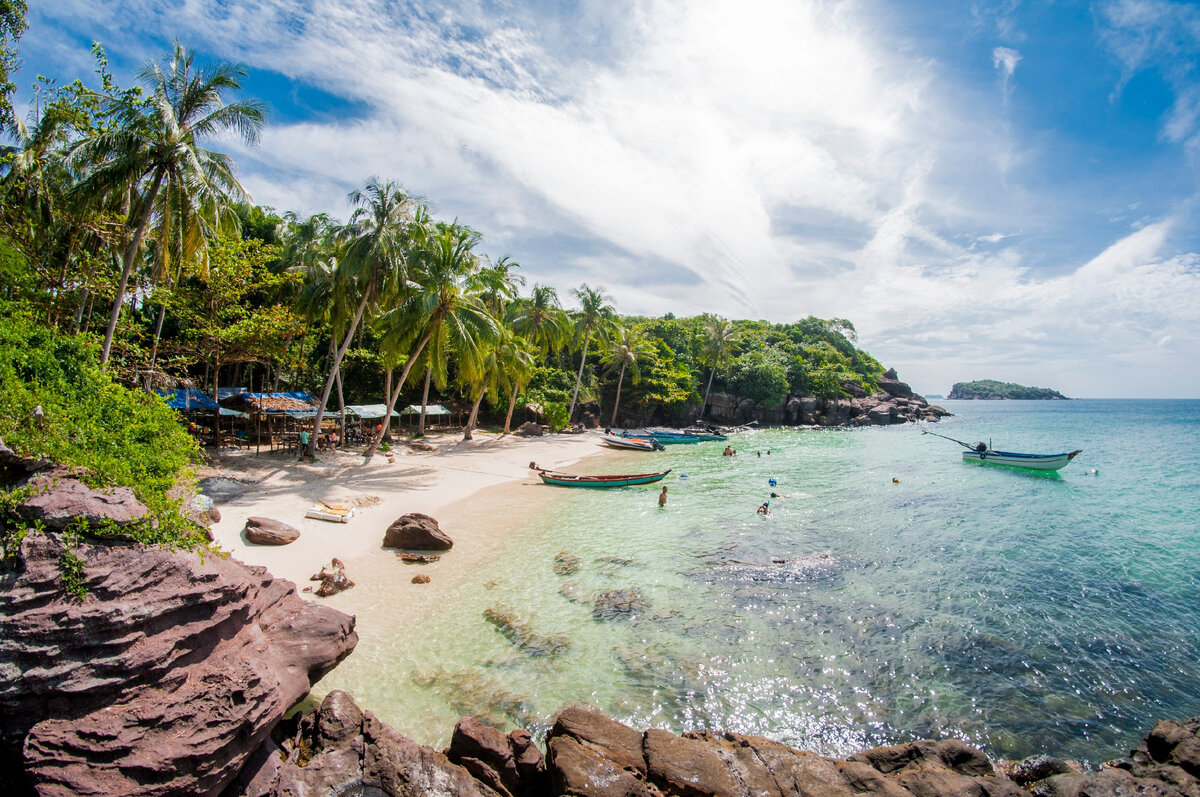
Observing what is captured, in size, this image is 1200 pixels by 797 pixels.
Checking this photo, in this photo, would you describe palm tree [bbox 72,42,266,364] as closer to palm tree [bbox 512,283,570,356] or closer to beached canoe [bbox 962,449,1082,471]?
palm tree [bbox 512,283,570,356]

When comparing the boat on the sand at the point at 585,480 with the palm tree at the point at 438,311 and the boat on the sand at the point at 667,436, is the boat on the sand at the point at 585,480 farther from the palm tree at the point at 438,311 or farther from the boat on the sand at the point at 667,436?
the boat on the sand at the point at 667,436

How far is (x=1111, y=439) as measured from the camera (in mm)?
55312

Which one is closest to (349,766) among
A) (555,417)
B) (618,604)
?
(618,604)

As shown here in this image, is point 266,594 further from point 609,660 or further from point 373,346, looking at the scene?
point 373,346

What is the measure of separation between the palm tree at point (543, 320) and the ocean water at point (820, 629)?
2037 cm

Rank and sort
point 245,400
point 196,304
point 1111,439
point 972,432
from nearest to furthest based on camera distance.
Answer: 1. point 196,304
2. point 245,400
3. point 1111,439
4. point 972,432

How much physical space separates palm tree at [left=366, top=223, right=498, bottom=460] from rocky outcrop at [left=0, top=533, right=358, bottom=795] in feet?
58.4

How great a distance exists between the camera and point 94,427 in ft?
21.3

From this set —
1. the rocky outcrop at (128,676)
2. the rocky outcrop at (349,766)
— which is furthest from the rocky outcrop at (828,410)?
the rocky outcrop at (128,676)

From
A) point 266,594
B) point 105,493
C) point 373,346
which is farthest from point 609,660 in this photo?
point 373,346

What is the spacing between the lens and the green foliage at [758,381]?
57.2 meters

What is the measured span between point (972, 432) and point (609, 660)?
238 ft

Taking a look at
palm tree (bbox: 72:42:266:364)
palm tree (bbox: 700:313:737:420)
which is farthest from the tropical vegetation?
palm tree (bbox: 700:313:737:420)

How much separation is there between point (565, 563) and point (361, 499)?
25.2ft
